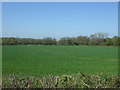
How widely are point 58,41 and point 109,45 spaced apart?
1497cm

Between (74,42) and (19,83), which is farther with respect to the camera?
(74,42)

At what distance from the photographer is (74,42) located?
49.3 metres

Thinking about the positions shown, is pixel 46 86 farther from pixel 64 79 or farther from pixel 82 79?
pixel 82 79

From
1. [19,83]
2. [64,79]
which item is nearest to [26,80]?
[19,83]

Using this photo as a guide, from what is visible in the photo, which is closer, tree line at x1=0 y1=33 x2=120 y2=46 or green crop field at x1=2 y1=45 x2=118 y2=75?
green crop field at x1=2 y1=45 x2=118 y2=75

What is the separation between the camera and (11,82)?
10.5 ft

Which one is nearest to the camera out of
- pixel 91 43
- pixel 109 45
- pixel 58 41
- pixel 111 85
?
pixel 111 85

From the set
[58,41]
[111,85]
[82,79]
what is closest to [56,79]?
[82,79]

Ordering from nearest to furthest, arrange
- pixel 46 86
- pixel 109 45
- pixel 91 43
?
pixel 46 86, pixel 109 45, pixel 91 43

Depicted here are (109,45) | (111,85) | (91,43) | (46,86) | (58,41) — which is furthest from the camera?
(58,41)

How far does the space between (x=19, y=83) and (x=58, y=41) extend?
4868 centimetres

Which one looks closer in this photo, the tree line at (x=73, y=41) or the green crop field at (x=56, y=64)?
the green crop field at (x=56, y=64)

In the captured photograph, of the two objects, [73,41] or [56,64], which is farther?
[73,41]

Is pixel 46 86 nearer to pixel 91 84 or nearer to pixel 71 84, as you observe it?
pixel 71 84
